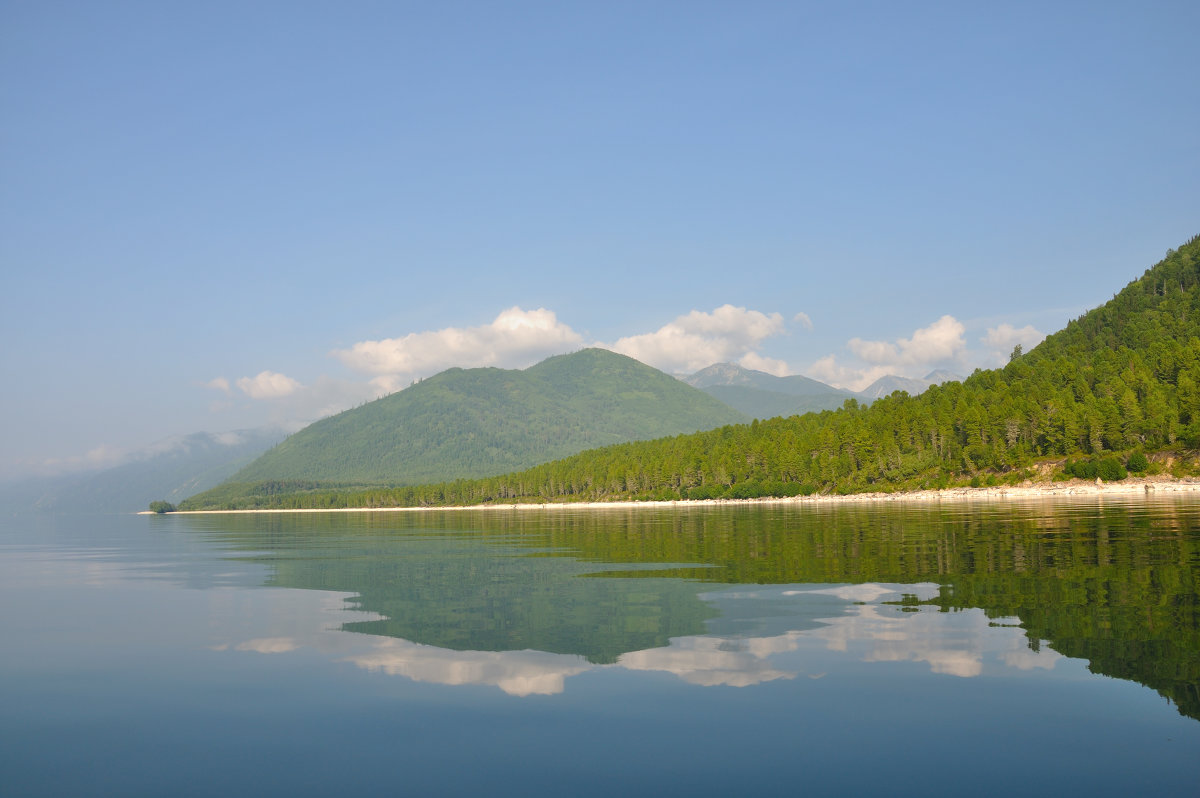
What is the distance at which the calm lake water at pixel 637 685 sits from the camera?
486 inches

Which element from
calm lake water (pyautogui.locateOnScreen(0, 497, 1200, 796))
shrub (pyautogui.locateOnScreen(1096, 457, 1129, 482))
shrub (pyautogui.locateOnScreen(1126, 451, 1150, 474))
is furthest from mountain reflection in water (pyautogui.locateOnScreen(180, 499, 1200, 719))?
shrub (pyautogui.locateOnScreen(1126, 451, 1150, 474))

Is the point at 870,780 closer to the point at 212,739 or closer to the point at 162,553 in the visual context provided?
the point at 212,739

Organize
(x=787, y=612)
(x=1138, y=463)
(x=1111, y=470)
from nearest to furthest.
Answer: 1. (x=787, y=612)
2. (x=1138, y=463)
3. (x=1111, y=470)

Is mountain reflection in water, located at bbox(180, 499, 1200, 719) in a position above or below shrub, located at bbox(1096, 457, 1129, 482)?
below

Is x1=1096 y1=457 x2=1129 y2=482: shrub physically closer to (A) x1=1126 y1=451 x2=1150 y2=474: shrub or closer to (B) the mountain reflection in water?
(A) x1=1126 y1=451 x2=1150 y2=474: shrub

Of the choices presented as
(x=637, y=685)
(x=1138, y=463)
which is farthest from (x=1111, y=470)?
(x=637, y=685)

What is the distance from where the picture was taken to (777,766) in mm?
12219

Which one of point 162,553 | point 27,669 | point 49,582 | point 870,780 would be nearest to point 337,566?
point 49,582

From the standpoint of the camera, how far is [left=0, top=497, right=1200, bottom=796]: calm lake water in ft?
40.5

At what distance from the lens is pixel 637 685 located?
1739 centimetres

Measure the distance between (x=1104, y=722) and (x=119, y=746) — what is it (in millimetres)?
18734

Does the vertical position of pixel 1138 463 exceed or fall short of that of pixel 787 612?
it exceeds it

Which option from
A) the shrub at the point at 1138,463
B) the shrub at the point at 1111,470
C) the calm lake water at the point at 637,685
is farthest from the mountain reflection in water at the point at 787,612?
the shrub at the point at 1138,463

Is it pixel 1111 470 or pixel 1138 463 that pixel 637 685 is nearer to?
pixel 1111 470
